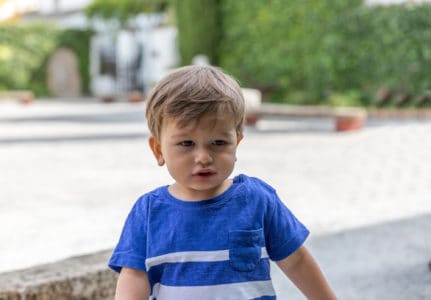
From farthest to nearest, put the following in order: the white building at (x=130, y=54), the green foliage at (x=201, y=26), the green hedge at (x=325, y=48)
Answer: the white building at (x=130, y=54) → the green foliage at (x=201, y=26) → the green hedge at (x=325, y=48)

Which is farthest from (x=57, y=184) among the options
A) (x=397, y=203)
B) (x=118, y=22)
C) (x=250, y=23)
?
(x=118, y=22)

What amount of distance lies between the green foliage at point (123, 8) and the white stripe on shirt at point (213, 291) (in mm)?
23274

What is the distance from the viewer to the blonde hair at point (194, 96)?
1.45 meters

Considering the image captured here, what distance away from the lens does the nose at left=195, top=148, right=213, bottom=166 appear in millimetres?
1463

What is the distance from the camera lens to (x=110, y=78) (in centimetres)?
2609

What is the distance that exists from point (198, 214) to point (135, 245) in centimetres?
16

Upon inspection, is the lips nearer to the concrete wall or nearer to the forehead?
the forehead

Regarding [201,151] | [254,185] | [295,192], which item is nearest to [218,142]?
[201,151]

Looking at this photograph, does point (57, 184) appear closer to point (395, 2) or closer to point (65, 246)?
point (65, 246)

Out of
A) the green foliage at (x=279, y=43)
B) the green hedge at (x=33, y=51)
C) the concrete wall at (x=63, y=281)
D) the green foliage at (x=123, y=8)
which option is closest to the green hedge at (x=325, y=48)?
the green foliage at (x=279, y=43)

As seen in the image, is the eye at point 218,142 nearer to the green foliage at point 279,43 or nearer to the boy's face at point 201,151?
the boy's face at point 201,151

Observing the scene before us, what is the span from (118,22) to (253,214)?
81.1ft

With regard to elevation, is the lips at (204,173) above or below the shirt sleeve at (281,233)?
above

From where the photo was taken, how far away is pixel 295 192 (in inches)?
233
